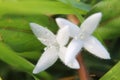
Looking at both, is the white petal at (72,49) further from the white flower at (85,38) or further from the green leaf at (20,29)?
the green leaf at (20,29)

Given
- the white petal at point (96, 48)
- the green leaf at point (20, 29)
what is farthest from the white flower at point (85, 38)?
the green leaf at point (20, 29)

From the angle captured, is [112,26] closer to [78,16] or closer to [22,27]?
[78,16]

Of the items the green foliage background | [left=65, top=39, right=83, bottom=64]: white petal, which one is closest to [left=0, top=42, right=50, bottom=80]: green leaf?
the green foliage background

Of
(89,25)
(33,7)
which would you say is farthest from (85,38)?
(33,7)

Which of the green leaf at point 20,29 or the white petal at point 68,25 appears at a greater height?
the white petal at point 68,25

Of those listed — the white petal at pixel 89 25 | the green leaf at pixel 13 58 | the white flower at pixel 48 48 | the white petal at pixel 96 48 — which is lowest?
the green leaf at pixel 13 58

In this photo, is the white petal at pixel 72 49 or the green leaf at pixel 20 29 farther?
the green leaf at pixel 20 29
